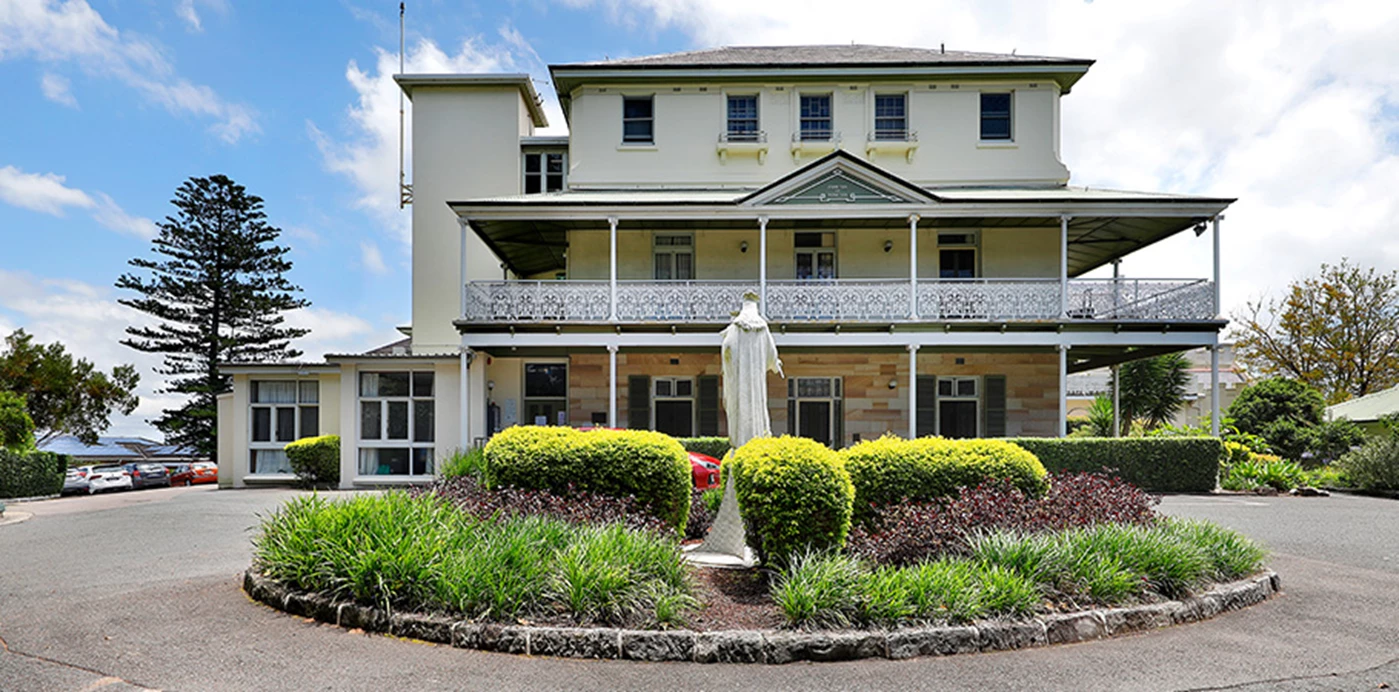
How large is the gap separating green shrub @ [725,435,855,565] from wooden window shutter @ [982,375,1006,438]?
14.2 metres

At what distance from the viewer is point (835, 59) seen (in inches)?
889

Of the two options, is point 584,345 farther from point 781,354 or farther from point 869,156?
point 869,156

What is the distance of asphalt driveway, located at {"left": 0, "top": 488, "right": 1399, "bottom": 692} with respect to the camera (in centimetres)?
519

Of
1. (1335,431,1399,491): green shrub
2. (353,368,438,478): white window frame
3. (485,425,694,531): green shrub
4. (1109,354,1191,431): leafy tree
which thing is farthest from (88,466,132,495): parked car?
(1335,431,1399,491): green shrub

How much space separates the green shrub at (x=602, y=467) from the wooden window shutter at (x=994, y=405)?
13.8 meters

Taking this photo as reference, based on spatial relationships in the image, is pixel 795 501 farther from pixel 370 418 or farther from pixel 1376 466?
pixel 1376 466

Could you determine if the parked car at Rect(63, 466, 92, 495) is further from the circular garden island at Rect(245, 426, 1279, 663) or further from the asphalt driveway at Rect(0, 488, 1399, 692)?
the circular garden island at Rect(245, 426, 1279, 663)

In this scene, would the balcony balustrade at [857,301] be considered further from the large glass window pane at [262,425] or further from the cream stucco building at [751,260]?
the large glass window pane at [262,425]

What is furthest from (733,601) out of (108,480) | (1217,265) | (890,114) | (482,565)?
(108,480)

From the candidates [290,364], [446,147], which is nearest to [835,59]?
[446,147]

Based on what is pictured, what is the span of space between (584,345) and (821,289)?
5576 mm

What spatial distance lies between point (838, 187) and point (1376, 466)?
13.4 m

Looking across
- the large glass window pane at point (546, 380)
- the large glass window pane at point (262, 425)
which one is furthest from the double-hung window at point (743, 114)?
the large glass window pane at point (262, 425)

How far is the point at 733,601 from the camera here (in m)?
6.92
